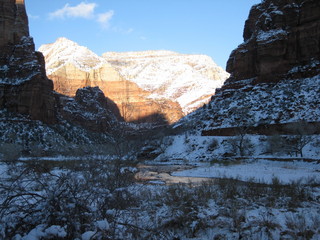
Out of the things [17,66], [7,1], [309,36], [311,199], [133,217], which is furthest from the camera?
[7,1]

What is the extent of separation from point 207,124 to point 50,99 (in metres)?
45.8

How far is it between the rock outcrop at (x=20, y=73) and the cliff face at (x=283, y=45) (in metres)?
48.1

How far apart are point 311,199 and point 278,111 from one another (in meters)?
36.3

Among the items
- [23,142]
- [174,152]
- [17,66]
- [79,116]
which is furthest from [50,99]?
[174,152]

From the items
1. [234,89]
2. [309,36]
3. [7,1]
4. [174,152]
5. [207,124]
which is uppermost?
[7,1]

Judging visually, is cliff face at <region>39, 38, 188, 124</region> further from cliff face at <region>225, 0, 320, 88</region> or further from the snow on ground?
the snow on ground

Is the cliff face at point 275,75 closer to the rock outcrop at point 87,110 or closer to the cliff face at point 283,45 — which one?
the cliff face at point 283,45

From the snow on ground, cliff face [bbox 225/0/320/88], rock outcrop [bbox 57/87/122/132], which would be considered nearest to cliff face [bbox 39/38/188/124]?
rock outcrop [bbox 57/87/122/132]

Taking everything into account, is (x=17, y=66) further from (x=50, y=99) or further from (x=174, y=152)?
(x=174, y=152)

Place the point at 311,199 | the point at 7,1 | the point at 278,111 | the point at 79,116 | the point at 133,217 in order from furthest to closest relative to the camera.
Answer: the point at 79,116 < the point at 7,1 < the point at 278,111 < the point at 311,199 < the point at 133,217

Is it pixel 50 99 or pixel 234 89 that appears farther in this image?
pixel 50 99

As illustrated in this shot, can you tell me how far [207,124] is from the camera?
2095 inches

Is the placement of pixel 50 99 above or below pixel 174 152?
above

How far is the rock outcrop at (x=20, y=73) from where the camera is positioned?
68.6 metres
